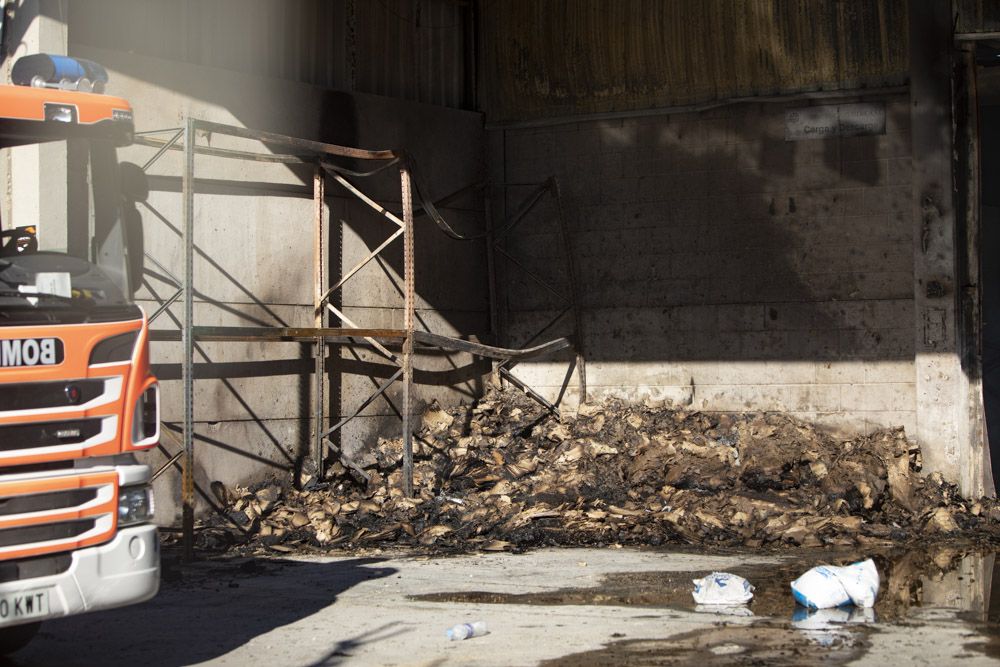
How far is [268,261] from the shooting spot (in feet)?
43.9

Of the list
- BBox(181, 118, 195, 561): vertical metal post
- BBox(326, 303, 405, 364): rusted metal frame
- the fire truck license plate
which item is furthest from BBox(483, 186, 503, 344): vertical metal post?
the fire truck license plate

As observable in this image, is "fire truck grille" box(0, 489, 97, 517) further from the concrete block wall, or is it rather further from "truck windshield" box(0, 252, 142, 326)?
the concrete block wall

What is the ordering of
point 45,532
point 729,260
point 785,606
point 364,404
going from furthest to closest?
point 729,260
point 364,404
point 785,606
point 45,532

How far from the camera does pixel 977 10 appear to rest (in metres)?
13.3

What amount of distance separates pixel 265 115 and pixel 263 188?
860mm

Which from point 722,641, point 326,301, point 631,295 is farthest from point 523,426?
point 722,641

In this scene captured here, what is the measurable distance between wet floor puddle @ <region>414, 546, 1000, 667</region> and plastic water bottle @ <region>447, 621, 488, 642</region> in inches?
32.1

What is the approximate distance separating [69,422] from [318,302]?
7483mm

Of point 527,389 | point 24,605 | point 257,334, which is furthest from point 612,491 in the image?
point 24,605

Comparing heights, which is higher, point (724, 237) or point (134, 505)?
point (724, 237)

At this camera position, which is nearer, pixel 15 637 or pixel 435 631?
pixel 15 637

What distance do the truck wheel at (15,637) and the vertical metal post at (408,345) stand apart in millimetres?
6060

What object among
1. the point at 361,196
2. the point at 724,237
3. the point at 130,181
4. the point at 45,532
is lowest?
the point at 45,532

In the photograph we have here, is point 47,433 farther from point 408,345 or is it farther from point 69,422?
point 408,345
